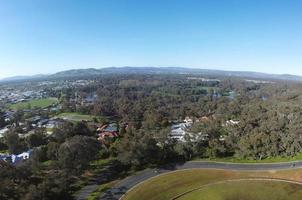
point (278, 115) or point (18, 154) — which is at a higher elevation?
point (278, 115)

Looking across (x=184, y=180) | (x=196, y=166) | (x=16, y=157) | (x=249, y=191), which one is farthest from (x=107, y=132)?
(x=249, y=191)

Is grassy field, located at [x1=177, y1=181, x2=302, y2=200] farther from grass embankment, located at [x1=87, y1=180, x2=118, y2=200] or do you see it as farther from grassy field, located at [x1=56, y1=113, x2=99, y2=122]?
grassy field, located at [x1=56, y1=113, x2=99, y2=122]

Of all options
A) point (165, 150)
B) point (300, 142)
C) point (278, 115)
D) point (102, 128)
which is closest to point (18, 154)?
point (102, 128)

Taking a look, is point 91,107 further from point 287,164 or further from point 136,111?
point 287,164

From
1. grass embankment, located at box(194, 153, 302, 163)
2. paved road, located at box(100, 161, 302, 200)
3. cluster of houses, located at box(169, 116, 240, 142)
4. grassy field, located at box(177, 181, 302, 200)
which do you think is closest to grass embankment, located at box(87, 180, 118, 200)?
paved road, located at box(100, 161, 302, 200)

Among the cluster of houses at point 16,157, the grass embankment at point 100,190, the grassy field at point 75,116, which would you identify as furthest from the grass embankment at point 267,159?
the grassy field at point 75,116

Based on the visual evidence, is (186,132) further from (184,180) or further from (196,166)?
(184,180)
